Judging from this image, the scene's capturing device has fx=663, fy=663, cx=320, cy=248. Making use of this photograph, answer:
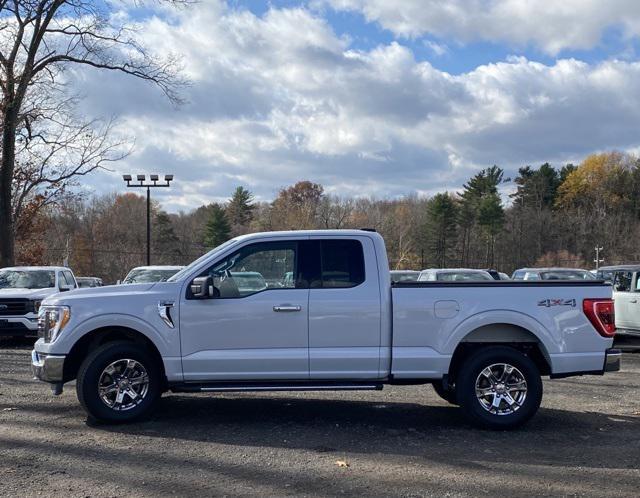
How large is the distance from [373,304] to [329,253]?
77 cm

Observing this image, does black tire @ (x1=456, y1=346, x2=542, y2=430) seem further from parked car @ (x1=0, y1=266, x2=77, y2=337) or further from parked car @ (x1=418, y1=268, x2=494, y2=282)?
parked car @ (x1=418, y1=268, x2=494, y2=282)

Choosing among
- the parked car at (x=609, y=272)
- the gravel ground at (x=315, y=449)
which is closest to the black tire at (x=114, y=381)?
the gravel ground at (x=315, y=449)

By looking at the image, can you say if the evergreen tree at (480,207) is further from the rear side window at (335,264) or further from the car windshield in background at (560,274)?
the rear side window at (335,264)

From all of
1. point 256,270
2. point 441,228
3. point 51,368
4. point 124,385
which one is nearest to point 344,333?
point 256,270

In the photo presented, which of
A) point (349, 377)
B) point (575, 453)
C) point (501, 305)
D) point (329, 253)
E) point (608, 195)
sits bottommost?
point (575, 453)

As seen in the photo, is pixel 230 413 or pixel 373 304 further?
pixel 230 413

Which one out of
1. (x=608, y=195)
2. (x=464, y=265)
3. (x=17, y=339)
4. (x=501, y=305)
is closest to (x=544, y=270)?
(x=501, y=305)

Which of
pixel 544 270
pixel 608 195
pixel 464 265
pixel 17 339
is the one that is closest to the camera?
pixel 17 339

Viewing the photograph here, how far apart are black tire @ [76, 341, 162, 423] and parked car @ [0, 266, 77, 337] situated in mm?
8650

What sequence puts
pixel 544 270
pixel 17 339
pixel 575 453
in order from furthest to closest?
1. pixel 544 270
2. pixel 17 339
3. pixel 575 453

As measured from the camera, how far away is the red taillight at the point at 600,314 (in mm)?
7258

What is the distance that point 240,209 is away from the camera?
84250 millimetres

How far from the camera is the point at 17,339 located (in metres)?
17.2

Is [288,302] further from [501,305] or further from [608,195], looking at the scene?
[608,195]
